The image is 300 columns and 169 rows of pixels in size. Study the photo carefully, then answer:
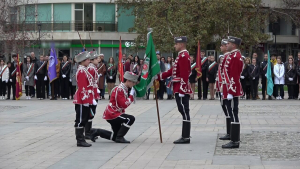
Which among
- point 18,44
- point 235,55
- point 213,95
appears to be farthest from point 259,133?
point 18,44

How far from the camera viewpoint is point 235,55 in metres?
10.4

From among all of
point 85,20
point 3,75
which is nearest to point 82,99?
point 3,75

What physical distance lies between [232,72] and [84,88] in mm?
2725

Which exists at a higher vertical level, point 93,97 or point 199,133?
point 93,97

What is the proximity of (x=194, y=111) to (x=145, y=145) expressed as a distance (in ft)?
25.5

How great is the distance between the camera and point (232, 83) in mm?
10414

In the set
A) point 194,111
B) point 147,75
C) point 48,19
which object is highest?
point 48,19

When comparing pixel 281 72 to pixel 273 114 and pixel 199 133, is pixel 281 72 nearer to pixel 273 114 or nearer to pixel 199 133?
pixel 273 114

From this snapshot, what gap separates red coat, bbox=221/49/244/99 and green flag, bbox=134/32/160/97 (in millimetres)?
1628

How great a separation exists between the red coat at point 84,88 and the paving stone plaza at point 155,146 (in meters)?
0.87

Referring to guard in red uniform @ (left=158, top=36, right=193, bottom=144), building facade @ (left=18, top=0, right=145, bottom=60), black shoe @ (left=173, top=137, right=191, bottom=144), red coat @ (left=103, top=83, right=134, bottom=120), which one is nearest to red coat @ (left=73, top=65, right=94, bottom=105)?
red coat @ (left=103, top=83, right=134, bottom=120)

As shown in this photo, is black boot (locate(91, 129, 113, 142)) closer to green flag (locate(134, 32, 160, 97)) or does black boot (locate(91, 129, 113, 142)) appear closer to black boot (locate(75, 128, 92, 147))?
black boot (locate(75, 128, 92, 147))

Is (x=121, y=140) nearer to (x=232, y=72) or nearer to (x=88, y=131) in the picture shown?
(x=88, y=131)

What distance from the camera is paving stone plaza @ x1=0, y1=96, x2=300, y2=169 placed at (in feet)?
29.0
